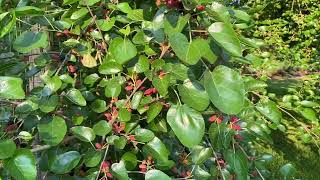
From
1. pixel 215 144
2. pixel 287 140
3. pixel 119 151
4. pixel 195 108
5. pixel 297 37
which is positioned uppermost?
pixel 195 108

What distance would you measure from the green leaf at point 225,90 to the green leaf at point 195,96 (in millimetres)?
54

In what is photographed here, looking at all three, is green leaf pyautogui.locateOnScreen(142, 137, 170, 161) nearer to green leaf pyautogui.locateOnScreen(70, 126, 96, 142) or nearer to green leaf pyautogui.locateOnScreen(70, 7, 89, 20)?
green leaf pyautogui.locateOnScreen(70, 126, 96, 142)

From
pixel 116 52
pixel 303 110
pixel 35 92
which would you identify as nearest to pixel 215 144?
pixel 116 52

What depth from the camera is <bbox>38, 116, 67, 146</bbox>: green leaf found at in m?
0.85

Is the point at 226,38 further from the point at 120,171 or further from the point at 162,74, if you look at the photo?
the point at 120,171

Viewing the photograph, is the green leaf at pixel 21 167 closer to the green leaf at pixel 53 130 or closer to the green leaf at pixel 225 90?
the green leaf at pixel 53 130

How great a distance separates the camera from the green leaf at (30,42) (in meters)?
0.83

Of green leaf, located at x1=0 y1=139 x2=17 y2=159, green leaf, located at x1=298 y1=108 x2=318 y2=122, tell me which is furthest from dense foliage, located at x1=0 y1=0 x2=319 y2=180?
green leaf, located at x1=298 y1=108 x2=318 y2=122

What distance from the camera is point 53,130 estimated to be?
87 cm

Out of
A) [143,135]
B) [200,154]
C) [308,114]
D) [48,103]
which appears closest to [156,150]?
[143,135]

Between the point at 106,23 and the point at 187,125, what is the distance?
1.28 ft

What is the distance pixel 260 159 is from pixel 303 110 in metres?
0.27

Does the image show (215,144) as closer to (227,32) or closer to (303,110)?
(227,32)

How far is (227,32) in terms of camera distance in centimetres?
70
